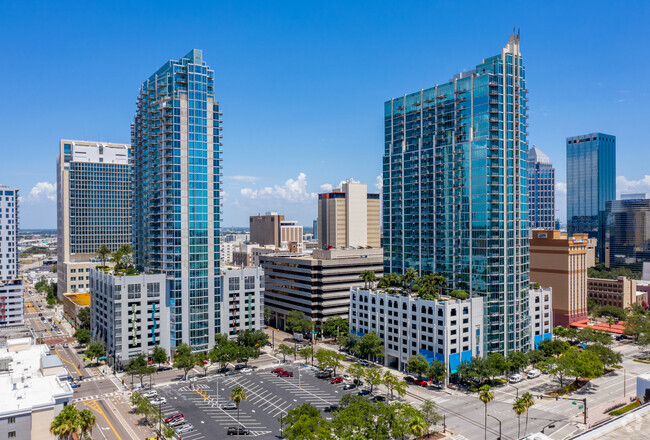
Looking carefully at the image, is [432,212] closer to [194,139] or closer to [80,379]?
[194,139]

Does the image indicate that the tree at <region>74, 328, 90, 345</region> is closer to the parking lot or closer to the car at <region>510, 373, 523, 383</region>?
the parking lot

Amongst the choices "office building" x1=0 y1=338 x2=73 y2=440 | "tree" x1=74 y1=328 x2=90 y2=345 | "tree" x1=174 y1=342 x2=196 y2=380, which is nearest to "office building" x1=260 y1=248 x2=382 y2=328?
"tree" x1=174 y1=342 x2=196 y2=380

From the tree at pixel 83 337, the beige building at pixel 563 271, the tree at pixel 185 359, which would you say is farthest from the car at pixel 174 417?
the beige building at pixel 563 271

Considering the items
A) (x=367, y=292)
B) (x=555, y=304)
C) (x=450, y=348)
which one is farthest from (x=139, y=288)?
(x=555, y=304)

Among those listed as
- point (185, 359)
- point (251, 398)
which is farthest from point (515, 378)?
point (185, 359)

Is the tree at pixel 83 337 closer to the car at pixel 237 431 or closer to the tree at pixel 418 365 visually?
the car at pixel 237 431

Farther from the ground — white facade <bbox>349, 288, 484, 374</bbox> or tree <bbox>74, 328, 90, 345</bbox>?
white facade <bbox>349, 288, 484, 374</bbox>
